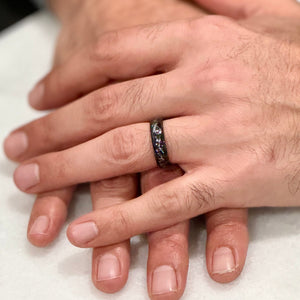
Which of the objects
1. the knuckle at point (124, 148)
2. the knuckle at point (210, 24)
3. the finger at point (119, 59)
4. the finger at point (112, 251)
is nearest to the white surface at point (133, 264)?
the finger at point (112, 251)

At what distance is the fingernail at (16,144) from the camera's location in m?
0.88

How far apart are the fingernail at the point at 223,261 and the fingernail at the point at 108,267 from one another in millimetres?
159

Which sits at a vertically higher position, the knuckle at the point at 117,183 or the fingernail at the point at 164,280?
the knuckle at the point at 117,183

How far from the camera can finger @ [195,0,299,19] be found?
3.02 ft

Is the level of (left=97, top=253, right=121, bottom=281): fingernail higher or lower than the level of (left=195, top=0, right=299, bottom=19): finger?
lower

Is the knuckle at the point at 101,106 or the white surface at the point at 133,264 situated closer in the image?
the white surface at the point at 133,264

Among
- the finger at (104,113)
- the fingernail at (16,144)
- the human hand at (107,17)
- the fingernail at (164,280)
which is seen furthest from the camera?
the human hand at (107,17)

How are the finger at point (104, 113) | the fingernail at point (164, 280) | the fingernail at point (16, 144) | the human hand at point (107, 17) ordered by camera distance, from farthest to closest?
the human hand at point (107, 17), the fingernail at point (16, 144), the finger at point (104, 113), the fingernail at point (164, 280)

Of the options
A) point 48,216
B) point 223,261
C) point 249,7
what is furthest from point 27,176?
point 249,7

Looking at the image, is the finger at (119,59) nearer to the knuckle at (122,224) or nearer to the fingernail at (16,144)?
the fingernail at (16,144)

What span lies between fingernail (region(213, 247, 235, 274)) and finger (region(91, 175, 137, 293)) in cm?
15

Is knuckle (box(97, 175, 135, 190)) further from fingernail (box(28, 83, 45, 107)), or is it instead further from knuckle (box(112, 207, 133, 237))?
fingernail (box(28, 83, 45, 107))

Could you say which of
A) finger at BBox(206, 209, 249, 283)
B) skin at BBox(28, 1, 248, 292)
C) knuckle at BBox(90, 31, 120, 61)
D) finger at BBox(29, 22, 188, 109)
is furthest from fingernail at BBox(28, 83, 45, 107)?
finger at BBox(206, 209, 249, 283)

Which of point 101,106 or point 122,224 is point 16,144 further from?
point 122,224
